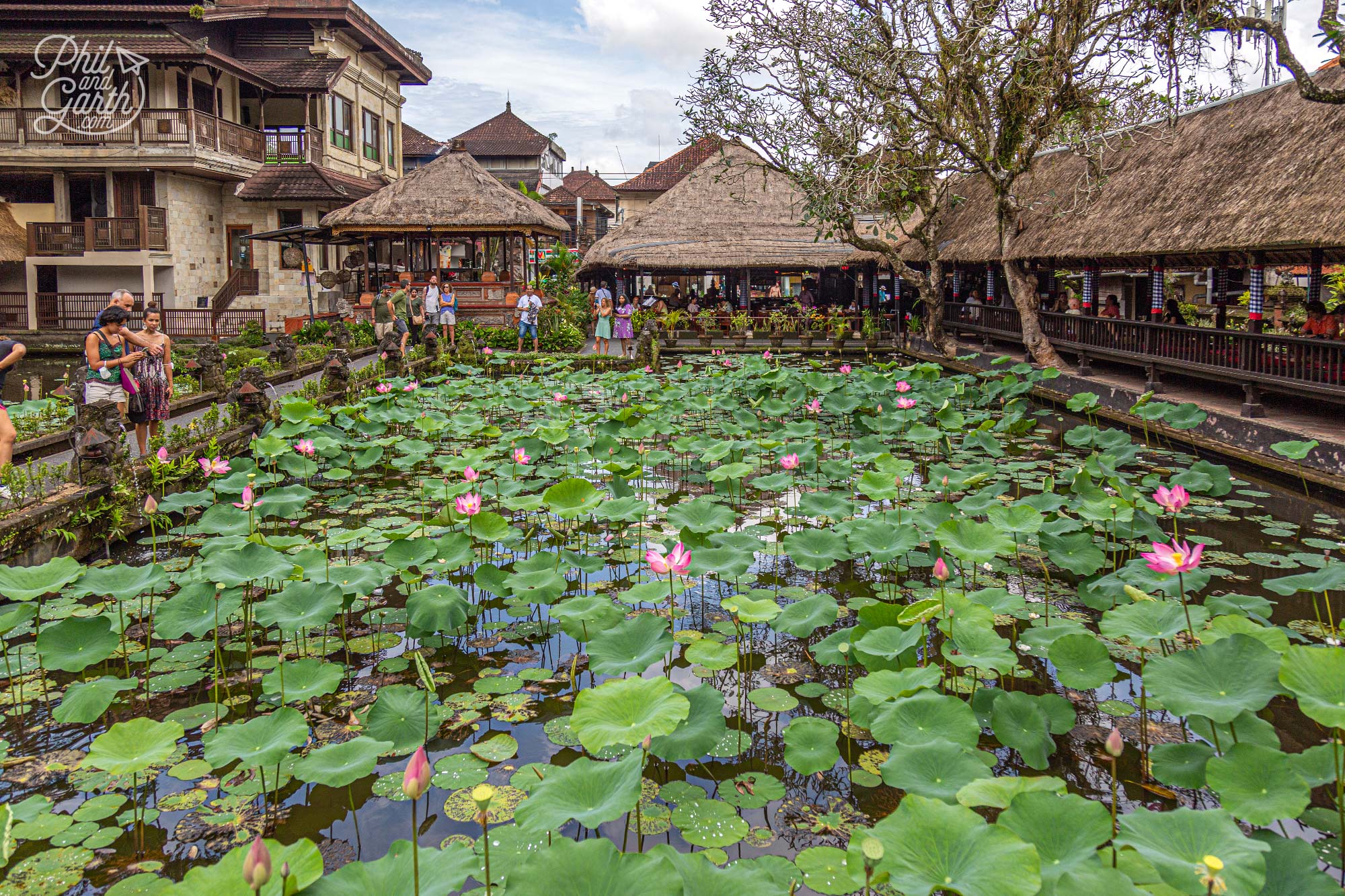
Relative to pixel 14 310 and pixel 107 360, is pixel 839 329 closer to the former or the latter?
pixel 107 360

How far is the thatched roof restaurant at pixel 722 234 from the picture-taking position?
23.3 m

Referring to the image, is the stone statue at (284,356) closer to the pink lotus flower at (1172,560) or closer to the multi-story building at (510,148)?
the pink lotus flower at (1172,560)

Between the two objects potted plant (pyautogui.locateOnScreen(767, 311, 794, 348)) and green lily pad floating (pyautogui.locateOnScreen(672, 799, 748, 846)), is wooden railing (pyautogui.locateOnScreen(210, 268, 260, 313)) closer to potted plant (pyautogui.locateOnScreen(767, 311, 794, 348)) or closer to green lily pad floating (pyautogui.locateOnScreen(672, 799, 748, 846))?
potted plant (pyautogui.locateOnScreen(767, 311, 794, 348))

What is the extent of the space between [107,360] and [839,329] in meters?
16.4

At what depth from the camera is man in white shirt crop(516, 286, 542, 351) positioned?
19.1 metres

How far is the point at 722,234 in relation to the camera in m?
24.2

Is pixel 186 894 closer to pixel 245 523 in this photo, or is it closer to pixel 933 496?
pixel 245 523

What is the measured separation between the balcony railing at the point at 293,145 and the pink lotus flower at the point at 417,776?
2590 centimetres

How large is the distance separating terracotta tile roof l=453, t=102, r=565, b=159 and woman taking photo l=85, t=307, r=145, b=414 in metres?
42.4

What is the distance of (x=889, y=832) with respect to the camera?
2.24 m

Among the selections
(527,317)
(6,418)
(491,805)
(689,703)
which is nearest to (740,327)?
(527,317)

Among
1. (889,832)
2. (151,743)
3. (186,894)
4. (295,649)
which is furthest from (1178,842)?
(295,649)

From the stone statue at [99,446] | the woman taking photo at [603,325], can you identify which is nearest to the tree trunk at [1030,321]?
the woman taking photo at [603,325]

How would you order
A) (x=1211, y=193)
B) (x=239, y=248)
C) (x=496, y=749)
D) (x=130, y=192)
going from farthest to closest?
1. (x=239, y=248)
2. (x=130, y=192)
3. (x=1211, y=193)
4. (x=496, y=749)
